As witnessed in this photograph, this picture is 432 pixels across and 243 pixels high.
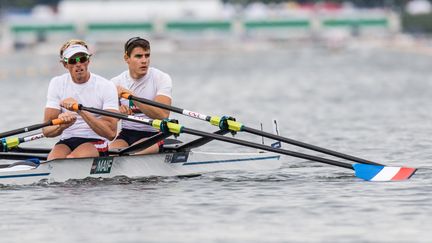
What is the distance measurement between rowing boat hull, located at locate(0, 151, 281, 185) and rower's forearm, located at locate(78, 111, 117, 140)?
0.49 meters

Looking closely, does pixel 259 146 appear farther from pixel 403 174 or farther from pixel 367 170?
pixel 403 174

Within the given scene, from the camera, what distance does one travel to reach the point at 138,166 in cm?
1972

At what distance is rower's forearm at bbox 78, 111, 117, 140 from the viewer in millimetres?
18688

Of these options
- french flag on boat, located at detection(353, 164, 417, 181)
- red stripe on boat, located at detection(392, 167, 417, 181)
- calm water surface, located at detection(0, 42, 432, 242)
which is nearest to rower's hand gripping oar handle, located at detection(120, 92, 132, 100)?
calm water surface, located at detection(0, 42, 432, 242)

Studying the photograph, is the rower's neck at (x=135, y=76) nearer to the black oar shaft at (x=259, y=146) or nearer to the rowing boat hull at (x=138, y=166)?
the rowing boat hull at (x=138, y=166)

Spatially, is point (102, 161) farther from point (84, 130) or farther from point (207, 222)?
point (207, 222)

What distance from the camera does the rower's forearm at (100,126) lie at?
18.7 meters

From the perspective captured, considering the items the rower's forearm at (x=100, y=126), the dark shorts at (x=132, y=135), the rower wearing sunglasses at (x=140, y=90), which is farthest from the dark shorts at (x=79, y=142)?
the dark shorts at (x=132, y=135)

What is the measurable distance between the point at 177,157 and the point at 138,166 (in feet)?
2.29

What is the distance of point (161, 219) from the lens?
53.6 ft

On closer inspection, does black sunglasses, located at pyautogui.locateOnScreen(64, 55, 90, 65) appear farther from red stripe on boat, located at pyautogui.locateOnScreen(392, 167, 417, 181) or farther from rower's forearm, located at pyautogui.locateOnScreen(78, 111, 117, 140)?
red stripe on boat, located at pyautogui.locateOnScreen(392, 167, 417, 181)

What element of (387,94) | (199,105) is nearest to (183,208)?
(199,105)

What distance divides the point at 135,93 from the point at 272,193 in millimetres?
2842

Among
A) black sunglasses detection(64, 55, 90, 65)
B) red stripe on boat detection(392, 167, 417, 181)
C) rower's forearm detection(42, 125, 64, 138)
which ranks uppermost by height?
black sunglasses detection(64, 55, 90, 65)
